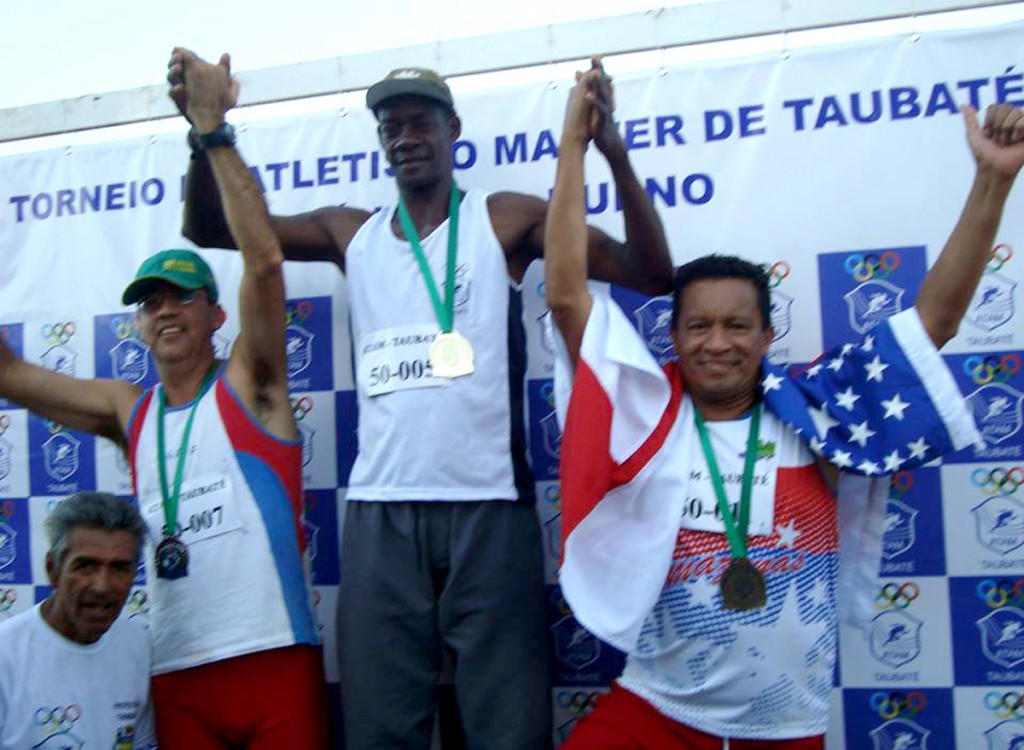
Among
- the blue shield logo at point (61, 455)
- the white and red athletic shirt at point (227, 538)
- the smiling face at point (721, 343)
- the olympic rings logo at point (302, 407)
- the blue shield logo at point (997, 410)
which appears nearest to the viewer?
the smiling face at point (721, 343)

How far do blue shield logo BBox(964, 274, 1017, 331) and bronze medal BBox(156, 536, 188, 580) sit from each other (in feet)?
7.45

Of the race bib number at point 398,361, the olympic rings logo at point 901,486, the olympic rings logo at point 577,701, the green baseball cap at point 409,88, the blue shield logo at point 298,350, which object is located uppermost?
the green baseball cap at point 409,88

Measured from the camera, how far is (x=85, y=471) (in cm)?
317

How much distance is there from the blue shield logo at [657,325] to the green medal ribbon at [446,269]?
632mm

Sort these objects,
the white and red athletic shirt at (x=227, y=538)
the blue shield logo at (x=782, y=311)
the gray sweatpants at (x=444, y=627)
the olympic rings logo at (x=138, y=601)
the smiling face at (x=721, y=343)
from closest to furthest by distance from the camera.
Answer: the smiling face at (x=721, y=343) → the gray sweatpants at (x=444, y=627) → the white and red athletic shirt at (x=227, y=538) → the blue shield logo at (x=782, y=311) → the olympic rings logo at (x=138, y=601)

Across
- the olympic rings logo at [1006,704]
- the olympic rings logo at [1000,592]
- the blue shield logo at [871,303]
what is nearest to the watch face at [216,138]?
the blue shield logo at [871,303]

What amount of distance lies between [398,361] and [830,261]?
1295 mm

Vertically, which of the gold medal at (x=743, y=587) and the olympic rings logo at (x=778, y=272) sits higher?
the olympic rings logo at (x=778, y=272)

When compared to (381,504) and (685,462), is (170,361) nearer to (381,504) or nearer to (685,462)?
(381,504)

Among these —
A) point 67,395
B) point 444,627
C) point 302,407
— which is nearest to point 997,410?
point 444,627

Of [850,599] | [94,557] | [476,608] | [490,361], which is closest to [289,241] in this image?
[490,361]

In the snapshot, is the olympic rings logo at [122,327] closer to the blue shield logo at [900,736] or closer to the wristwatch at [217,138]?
the wristwatch at [217,138]

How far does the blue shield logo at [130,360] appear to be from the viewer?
3119mm

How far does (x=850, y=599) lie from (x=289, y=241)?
1834 mm
